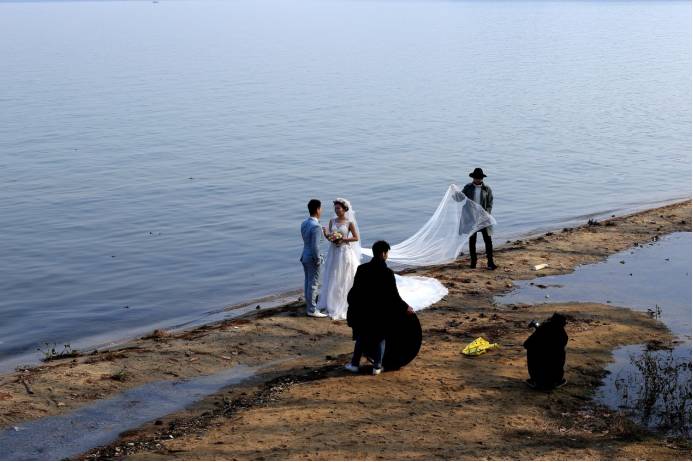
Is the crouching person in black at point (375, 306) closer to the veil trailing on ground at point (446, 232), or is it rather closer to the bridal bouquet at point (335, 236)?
the bridal bouquet at point (335, 236)

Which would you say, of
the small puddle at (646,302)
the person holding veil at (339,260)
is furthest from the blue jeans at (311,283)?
the small puddle at (646,302)

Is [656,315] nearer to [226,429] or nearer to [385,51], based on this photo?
[226,429]

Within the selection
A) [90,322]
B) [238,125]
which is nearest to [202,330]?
[90,322]

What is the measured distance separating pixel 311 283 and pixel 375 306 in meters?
3.72

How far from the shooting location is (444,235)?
66.1ft

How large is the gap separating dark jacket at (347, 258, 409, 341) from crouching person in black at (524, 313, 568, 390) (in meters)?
1.83

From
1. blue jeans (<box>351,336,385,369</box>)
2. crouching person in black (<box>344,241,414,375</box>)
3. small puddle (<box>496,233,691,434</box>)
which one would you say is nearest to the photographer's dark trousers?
small puddle (<box>496,233,691,434</box>)

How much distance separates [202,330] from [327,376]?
4.21 metres

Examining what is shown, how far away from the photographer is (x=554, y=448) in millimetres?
11000

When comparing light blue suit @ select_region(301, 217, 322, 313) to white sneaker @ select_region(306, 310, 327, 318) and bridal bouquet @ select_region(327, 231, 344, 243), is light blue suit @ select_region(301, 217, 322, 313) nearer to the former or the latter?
white sneaker @ select_region(306, 310, 327, 318)

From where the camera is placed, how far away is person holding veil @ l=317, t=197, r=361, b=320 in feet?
53.1

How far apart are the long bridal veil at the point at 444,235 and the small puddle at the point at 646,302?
150cm

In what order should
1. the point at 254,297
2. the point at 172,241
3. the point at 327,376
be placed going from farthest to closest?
the point at 172,241, the point at 254,297, the point at 327,376

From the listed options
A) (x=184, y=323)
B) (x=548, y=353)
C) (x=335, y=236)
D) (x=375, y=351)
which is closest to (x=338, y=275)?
(x=335, y=236)
